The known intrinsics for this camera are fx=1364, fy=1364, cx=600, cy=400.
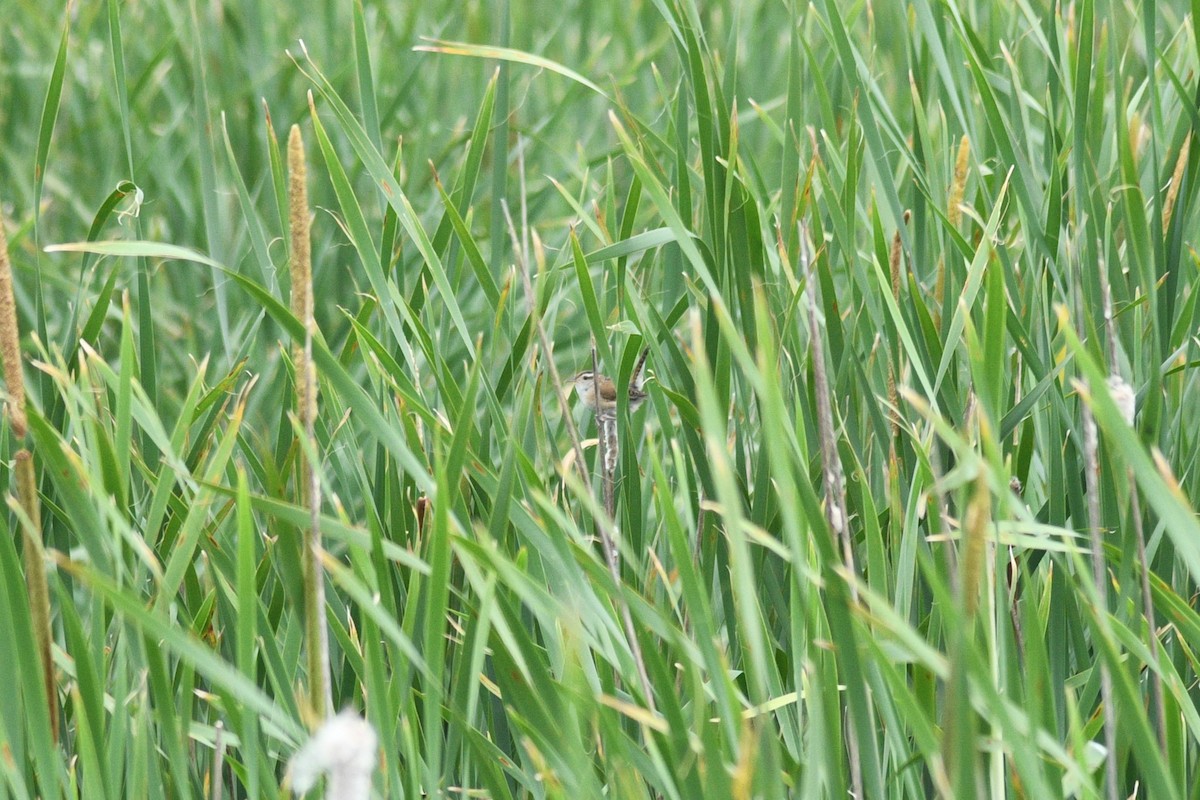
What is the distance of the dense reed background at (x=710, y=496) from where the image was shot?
73 cm

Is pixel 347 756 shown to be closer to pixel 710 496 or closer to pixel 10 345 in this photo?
pixel 10 345

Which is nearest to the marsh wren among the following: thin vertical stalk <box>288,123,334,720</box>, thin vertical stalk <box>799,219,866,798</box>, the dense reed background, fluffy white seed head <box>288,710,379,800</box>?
the dense reed background

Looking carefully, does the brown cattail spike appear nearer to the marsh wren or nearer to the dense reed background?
the dense reed background

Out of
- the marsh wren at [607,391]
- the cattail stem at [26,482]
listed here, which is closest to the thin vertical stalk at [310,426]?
the cattail stem at [26,482]

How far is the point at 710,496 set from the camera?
1127 mm

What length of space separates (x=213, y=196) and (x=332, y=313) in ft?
3.52

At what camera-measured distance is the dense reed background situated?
2.38 ft

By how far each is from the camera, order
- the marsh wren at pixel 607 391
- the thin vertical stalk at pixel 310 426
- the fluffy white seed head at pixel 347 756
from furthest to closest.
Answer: the marsh wren at pixel 607 391, the thin vertical stalk at pixel 310 426, the fluffy white seed head at pixel 347 756

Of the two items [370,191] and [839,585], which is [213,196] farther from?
[370,191]

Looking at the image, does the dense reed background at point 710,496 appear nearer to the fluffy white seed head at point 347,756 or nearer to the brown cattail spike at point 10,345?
the brown cattail spike at point 10,345

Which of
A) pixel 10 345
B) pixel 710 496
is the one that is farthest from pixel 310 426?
pixel 710 496

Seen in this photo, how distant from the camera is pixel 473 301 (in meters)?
2.22

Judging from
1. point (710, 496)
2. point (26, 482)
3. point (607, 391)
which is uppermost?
point (26, 482)

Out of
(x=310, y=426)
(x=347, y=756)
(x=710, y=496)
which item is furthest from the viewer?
(x=710, y=496)
